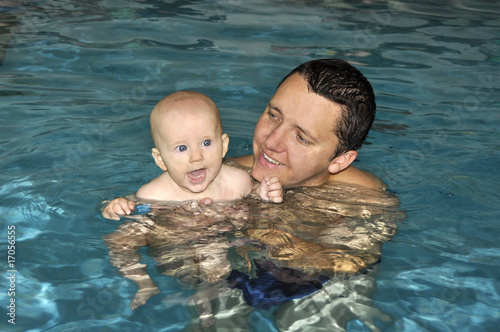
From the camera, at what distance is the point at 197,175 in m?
3.85

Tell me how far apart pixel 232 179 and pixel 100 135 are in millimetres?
1890

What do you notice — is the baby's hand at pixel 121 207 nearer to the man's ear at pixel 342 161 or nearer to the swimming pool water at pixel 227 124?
the swimming pool water at pixel 227 124

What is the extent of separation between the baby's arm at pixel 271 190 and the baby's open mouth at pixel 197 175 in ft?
1.32

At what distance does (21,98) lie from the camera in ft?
20.3

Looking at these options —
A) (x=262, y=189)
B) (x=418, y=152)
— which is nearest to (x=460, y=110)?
(x=418, y=152)

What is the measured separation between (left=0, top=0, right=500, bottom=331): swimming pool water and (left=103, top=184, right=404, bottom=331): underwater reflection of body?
85mm

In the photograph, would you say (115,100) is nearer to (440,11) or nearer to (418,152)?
(418,152)

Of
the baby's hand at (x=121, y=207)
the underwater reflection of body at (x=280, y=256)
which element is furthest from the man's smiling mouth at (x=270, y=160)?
the baby's hand at (x=121, y=207)

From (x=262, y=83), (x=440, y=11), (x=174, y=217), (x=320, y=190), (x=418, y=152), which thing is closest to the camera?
(x=174, y=217)

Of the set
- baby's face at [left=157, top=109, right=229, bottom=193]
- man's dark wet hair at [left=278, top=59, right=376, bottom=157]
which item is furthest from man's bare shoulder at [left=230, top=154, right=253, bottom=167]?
baby's face at [left=157, top=109, right=229, bottom=193]

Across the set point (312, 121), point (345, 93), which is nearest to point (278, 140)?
point (312, 121)

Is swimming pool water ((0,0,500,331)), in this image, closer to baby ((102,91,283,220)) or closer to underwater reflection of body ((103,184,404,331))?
underwater reflection of body ((103,184,404,331))

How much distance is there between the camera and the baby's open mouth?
3.83m

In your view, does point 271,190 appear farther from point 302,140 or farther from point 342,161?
point 342,161
